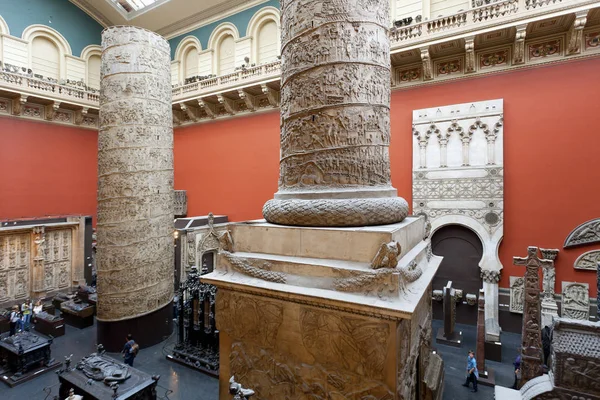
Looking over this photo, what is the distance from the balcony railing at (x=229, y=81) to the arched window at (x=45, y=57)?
5057mm

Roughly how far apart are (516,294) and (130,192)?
9651 millimetres

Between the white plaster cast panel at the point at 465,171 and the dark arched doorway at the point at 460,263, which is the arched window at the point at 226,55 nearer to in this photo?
the white plaster cast panel at the point at 465,171

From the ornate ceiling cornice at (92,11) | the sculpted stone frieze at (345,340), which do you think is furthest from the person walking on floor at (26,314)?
the ornate ceiling cornice at (92,11)

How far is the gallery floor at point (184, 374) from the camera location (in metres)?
5.27

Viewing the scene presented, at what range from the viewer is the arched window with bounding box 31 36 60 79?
37.9 ft

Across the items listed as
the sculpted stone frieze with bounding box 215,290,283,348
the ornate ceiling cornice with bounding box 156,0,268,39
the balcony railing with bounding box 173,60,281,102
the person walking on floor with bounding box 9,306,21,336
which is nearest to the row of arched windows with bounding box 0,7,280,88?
the ornate ceiling cornice with bounding box 156,0,268,39

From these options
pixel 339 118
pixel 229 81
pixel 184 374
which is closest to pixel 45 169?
pixel 229 81

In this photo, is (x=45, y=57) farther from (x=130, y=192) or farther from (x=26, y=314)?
(x=26, y=314)

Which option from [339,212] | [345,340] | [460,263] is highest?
[339,212]

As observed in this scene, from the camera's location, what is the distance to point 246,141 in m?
11.1

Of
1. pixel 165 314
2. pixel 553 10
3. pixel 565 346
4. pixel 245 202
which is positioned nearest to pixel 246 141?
pixel 245 202

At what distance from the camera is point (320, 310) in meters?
2.53

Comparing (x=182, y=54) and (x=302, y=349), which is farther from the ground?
(x=182, y=54)

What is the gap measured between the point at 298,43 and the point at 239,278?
8.06ft
